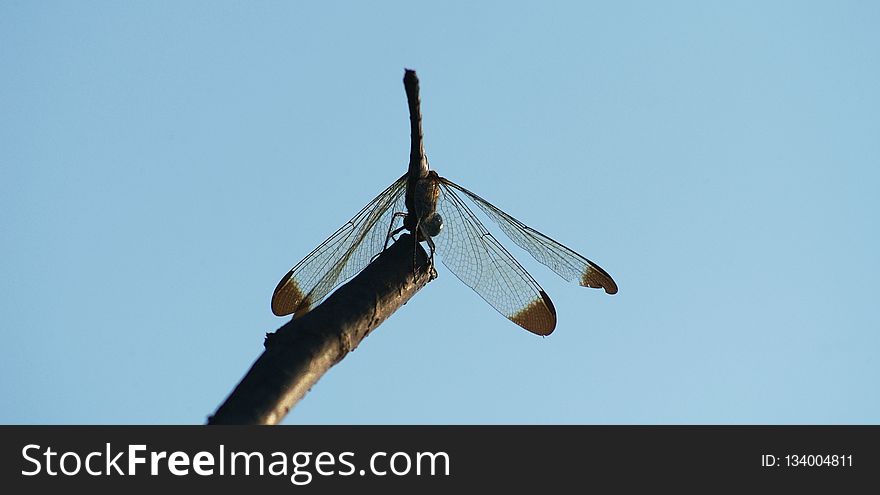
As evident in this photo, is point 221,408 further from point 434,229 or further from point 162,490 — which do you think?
point 434,229

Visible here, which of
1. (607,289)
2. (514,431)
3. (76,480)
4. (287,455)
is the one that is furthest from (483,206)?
(76,480)

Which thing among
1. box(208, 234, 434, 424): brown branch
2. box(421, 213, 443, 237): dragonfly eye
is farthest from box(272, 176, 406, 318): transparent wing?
box(208, 234, 434, 424): brown branch

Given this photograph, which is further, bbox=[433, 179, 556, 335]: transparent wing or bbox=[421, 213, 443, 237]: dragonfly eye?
bbox=[433, 179, 556, 335]: transparent wing

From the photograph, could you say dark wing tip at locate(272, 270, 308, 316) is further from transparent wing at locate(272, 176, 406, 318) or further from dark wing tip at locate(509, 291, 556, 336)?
dark wing tip at locate(509, 291, 556, 336)

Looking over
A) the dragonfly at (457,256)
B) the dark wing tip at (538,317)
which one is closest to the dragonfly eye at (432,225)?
the dragonfly at (457,256)

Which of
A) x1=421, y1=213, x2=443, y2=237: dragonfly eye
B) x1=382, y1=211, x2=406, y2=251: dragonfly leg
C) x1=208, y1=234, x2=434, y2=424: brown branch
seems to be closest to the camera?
x1=208, y1=234, x2=434, y2=424: brown branch

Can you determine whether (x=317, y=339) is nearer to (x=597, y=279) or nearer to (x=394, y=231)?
(x=394, y=231)

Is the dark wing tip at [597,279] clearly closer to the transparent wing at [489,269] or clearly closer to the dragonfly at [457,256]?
the dragonfly at [457,256]
